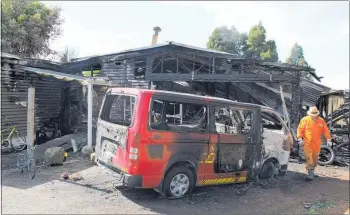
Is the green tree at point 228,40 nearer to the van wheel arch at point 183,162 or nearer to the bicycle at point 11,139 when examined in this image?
the bicycle at point 11,139

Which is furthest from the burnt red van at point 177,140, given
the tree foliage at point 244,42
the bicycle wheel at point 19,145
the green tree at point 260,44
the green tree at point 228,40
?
the green tree at point 260,44

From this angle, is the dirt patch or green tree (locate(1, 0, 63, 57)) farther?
green tree (locate(1, 0, 63, 57))

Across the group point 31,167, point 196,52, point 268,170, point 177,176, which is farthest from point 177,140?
point 196,52

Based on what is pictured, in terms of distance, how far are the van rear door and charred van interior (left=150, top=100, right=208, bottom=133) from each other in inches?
16.9

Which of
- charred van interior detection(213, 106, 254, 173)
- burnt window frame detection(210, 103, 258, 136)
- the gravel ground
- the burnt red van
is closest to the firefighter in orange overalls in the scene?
the gravel ground

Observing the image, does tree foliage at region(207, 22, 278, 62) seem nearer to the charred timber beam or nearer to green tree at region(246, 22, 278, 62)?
green tree at region(246, 22, 278, 62)

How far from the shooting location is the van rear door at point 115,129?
218 inches

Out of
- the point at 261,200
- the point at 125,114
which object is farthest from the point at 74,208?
the point at 261,200

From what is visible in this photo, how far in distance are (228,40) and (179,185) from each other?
1041 inches

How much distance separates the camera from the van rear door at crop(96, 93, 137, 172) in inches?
218

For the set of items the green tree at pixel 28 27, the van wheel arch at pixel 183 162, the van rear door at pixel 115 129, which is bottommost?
the van wheel arch at pixel 183 162

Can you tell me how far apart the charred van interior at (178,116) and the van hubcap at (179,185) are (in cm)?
88

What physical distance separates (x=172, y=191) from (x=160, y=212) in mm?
660

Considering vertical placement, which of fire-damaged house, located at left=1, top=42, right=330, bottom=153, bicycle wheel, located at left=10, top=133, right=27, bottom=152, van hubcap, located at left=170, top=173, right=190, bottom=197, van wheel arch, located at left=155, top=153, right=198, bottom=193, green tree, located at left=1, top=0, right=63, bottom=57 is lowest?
bicycle wheel, located at left=10, top=133, right=27, bottom=152
